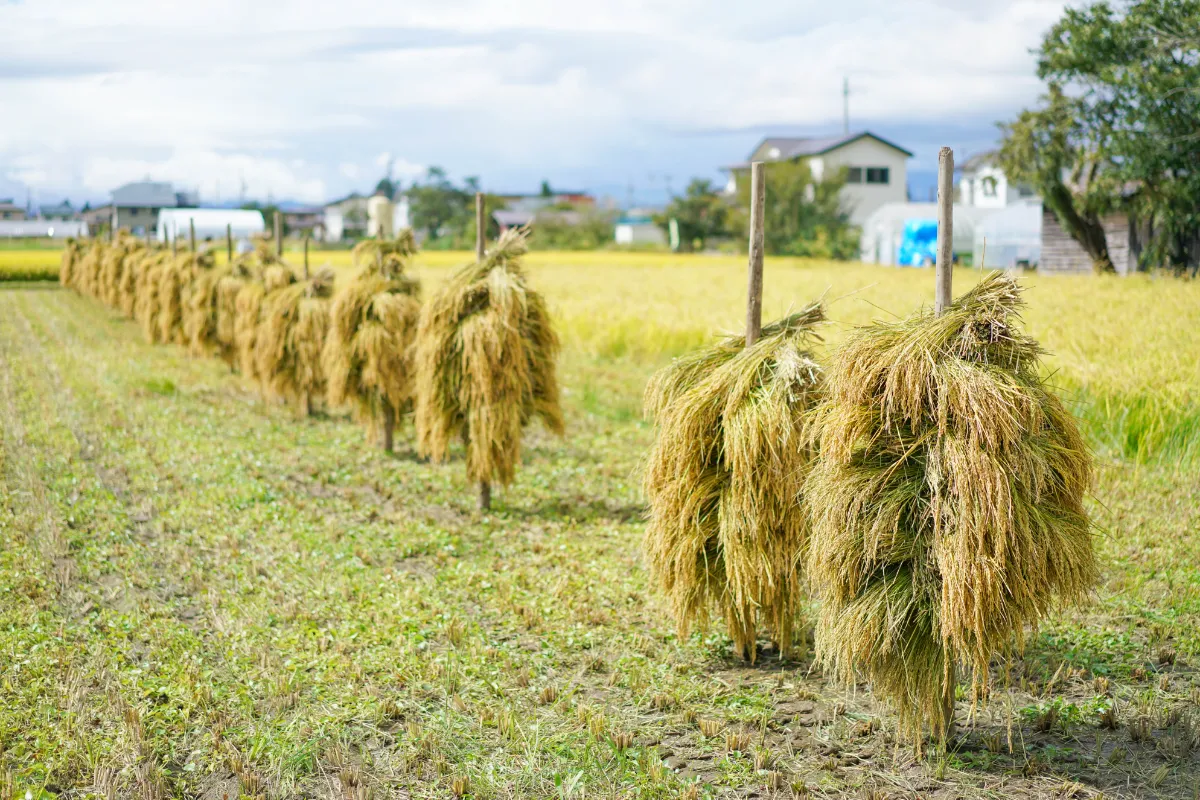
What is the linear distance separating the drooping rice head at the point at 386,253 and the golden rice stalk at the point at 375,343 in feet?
0.05

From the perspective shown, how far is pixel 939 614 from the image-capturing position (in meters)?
4.09

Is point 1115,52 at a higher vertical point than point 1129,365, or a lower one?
higher

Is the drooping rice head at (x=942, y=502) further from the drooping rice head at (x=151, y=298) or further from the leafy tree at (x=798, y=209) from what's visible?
the leafy tree at (x=798, y=209)

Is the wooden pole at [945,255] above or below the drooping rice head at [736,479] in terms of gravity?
above

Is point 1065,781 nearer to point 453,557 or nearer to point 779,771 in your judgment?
point 779,771

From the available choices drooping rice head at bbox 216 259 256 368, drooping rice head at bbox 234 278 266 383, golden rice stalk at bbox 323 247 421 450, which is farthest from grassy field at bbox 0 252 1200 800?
drooping rice head at bbox 216 259 256 368

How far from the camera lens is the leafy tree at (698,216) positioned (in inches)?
2552

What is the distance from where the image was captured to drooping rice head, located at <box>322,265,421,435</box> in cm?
1090

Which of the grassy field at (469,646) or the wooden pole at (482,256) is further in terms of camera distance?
the wooden pole at (482,256)

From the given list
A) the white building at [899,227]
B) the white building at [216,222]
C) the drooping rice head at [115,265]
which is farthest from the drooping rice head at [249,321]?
the white building at [216,222]

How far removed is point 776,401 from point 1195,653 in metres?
2.78

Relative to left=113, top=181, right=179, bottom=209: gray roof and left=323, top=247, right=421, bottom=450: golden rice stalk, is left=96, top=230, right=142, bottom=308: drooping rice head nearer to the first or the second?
left=323, top=247, right=421, bottom=450: golden rice stalk

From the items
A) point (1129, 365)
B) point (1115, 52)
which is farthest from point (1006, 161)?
point (1129, 365)

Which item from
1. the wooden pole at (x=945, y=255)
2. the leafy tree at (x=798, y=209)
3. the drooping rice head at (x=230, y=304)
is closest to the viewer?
the wooden pole at (x=945, y=255)
